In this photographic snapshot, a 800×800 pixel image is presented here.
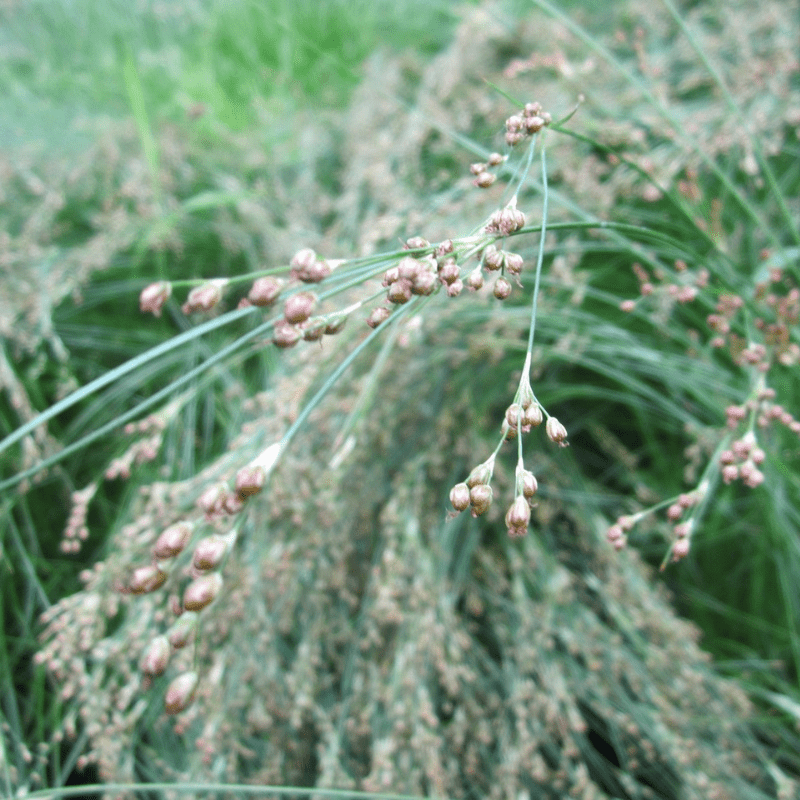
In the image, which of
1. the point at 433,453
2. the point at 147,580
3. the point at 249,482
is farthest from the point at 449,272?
the point at 433,453

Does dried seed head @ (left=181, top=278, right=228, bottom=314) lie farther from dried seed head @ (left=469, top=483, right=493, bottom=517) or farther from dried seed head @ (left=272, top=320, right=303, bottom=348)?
dried seed head @ (left=469, top=483, right=493, bottom=517)

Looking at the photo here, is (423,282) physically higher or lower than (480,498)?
higher

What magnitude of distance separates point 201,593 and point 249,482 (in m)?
0.08

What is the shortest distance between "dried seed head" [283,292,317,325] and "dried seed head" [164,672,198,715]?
279mm

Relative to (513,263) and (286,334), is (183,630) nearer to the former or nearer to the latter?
(286,334)

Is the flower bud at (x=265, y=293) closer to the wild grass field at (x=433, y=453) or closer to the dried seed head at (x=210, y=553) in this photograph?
the wild grass field at (x=433, y=453)

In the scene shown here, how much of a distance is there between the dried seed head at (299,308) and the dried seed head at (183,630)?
0.23 meters

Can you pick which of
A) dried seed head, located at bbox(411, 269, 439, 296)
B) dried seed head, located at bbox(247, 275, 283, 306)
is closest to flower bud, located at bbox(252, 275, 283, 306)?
dried seed head, located at bbox(247, 275, 283, 306)

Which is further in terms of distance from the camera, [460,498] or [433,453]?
[433,453]

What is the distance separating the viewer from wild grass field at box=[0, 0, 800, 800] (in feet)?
2.47

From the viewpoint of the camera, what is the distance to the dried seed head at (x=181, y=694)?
0.43m

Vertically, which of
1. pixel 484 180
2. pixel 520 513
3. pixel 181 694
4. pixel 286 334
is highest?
pixel 484 180

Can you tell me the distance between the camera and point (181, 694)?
1.44 feet

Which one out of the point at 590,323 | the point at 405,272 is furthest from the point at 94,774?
the point at 590,323
